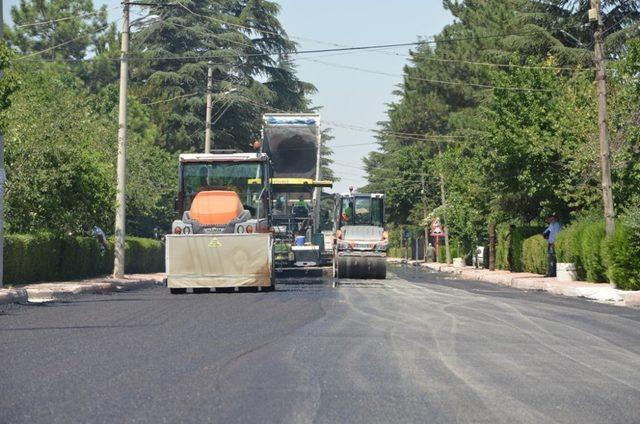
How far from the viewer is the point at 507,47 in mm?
63062

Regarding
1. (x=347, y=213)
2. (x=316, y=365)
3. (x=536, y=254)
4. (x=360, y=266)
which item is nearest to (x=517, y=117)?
(x=536, y=254)

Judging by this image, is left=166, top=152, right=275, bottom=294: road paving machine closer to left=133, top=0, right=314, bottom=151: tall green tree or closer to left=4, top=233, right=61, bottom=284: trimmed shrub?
left=4, top=233, right=61, bottom=284: trimmed shrub

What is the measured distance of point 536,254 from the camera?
43.4m

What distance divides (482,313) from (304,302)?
4.28 metres

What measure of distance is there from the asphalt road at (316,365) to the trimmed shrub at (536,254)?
65.6 feet

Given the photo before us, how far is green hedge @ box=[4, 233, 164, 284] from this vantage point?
29828 mm


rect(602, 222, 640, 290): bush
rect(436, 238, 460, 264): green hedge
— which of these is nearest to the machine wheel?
rect(602, 222, 640, 290): bush

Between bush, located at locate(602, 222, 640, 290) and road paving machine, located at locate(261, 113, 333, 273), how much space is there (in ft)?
44.4

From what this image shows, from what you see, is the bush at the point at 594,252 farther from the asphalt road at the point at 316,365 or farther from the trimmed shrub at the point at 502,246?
the trimmed shrub at the point at 502,246

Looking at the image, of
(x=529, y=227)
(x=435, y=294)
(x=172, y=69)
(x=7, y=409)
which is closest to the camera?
(x=7, y=409)

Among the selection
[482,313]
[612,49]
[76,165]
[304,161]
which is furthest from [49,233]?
[612,49]

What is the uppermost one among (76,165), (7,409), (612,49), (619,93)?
(612,49)

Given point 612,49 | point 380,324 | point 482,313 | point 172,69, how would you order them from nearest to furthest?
point 380,324, point 482,313, point 612,49, point 172,69

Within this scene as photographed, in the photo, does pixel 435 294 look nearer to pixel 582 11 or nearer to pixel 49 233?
pixel 49 233
